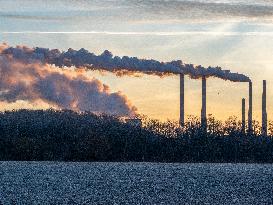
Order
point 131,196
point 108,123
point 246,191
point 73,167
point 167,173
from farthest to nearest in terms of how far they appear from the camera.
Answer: point 108,123 → point 73,167 → point 167,173 → point 246,191 → point 131,196

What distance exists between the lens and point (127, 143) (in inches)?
1039

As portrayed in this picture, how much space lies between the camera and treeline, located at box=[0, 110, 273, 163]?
2617 centimetres

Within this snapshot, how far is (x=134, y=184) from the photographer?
16.6m

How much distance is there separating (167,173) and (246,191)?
2787mm

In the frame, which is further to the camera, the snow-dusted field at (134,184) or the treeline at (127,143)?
the treeline at (127,143)

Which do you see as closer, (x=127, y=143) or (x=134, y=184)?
(x=134, y=184)

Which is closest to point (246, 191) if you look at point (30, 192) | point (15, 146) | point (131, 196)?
point (131, 196)

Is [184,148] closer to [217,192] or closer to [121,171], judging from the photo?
[121,171]

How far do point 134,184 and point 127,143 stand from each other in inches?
387

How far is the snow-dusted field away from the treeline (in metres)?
5.50

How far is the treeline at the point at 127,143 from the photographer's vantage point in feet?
85.9

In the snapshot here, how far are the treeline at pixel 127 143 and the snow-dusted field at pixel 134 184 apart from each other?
217 inches

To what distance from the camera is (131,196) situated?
590 inches

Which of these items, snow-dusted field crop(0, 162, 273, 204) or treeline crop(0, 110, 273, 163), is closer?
snow-dusted field crop(0, 162, 273, 204)
